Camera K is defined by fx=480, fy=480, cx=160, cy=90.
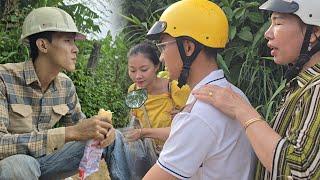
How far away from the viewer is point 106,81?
7.41 m

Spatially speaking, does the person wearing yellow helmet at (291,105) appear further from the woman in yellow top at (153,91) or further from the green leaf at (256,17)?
the green leaf at (256,17)

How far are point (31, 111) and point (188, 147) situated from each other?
1.79 meters

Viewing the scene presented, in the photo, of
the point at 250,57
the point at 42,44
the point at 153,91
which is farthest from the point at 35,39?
the point at 250,57


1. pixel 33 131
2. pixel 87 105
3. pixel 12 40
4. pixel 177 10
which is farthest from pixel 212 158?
pixel 87 105

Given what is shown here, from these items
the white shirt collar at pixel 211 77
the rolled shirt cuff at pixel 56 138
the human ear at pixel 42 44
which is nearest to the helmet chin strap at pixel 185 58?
the white shirt collar at pixel 211 77

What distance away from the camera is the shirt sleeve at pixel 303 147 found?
1.99 m

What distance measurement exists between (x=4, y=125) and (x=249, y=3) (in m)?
2.92

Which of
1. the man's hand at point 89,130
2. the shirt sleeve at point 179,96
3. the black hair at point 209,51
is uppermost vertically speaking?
the black hair at point 209,51

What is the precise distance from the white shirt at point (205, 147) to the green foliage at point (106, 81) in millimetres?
4185

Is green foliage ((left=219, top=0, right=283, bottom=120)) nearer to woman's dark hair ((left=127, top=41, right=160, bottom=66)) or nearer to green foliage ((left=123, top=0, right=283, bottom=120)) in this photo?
green foliage ((left=123, top=0, right=283, bottom=120))

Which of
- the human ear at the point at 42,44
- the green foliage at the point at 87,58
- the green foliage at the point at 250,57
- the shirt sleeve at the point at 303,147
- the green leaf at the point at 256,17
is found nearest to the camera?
the shirt sleeve at the point at 303,147

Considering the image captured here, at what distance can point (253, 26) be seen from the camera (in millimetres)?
Result: 5230

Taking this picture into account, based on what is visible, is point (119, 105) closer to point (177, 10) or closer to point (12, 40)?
point (12, 40)

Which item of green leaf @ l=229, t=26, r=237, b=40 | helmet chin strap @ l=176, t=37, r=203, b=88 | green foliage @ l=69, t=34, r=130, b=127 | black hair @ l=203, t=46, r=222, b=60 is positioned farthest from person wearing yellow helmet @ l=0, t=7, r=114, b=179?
green foliage @ l=69, t=34, r=130, b=127
